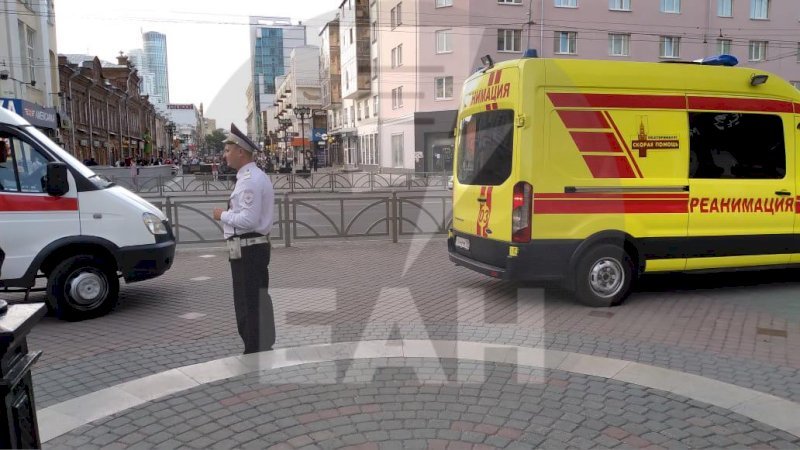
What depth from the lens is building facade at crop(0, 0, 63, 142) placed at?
76.2 ft

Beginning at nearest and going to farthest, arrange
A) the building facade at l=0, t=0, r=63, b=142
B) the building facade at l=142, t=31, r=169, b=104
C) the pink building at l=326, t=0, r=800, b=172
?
the building facade at l=0, t=0, r=63, b=142, the pink building at l=326, t=0, r=800, b=172, the building facade at l=142, t=31, r=169, b=104

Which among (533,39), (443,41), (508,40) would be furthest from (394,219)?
(533,39)

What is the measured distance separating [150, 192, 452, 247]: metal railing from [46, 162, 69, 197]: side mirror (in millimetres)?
5098

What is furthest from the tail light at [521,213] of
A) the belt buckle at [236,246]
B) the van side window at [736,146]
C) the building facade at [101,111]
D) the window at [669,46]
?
the window at [669,46]

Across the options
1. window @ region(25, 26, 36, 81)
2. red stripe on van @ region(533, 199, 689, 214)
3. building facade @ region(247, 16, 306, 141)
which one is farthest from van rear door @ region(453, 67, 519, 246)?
building facade @ region(247, 16, 306, 141)

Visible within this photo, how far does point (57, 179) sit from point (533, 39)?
35117 millimetres

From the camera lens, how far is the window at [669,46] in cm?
3906

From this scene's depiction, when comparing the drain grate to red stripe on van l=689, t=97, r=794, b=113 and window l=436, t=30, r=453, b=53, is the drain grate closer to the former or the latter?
red stripe on van l=689, t=97, r=794, b=113

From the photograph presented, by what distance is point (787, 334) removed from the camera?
219 inches

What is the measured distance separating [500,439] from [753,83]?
230 inches

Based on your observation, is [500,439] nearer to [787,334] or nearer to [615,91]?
[787,334]

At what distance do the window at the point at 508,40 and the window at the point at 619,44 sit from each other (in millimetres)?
6339

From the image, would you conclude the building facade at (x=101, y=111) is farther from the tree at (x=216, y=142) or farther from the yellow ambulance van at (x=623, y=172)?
the tree at (x=216, y=142)

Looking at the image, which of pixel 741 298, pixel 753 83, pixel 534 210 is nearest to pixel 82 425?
pixel 534 210
